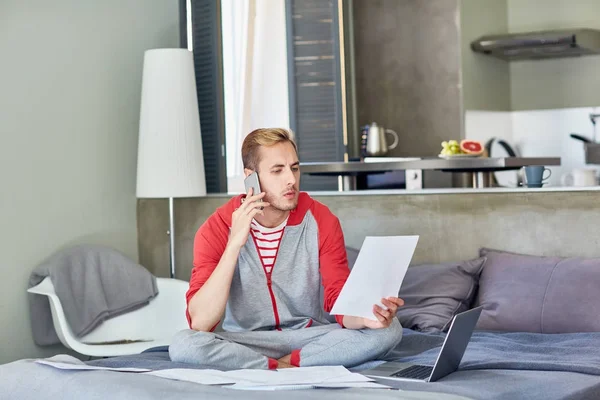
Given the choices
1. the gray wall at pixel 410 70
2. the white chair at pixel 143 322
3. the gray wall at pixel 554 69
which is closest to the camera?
the white chair at pixel 143 322

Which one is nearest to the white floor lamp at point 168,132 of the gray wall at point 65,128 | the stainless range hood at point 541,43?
the gray wall at point 65,128

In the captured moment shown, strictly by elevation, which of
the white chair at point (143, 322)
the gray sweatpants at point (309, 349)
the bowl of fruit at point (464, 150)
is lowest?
the white chair at point (143, 322)

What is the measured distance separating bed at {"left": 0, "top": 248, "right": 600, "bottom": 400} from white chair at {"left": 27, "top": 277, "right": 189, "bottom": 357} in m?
0.86

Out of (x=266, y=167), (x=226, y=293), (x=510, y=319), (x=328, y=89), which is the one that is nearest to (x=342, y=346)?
(x=226, y=293)

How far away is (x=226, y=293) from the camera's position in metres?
2.85

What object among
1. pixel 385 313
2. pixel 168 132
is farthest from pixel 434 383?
pixel 168 132

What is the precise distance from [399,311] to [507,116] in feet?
11.9

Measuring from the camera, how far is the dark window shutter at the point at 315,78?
528 cm

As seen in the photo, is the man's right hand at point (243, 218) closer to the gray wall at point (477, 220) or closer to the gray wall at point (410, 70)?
the gray wall at point (477, 220)

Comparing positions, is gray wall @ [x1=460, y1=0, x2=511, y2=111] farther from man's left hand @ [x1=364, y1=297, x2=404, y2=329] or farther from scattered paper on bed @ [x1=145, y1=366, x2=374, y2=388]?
scattered paper on bed @ [x1=145, y1=366, x2=374, y2=388]

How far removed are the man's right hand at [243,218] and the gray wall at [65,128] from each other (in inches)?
57.2

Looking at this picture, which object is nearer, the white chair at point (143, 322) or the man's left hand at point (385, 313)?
the man's left hand at point (385, 313)

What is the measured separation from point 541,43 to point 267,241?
3700 millimetres

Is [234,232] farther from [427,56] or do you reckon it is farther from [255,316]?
[427,56]
